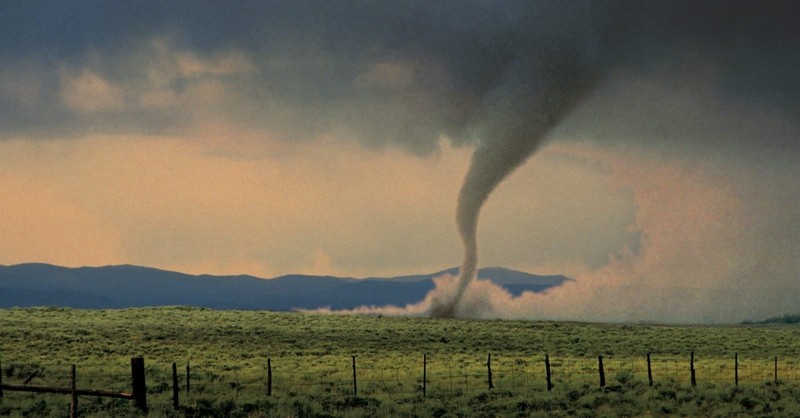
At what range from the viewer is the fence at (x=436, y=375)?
40.7 metres

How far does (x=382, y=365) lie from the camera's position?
58969mm

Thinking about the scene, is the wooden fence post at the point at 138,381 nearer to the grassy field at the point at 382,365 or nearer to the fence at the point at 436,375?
the fence at the point at 436,375

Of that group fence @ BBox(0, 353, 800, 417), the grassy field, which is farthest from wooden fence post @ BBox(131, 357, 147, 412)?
the grassy field

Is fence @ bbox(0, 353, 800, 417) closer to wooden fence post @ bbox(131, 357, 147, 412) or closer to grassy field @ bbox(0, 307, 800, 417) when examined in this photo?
wooden fence post @ bbox(131, 357, 147, 412)

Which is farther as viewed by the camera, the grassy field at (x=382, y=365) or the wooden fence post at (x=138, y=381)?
the grassy field at (x=382, y=365)

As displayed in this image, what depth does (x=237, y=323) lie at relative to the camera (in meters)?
104

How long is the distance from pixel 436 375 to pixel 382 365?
877cm

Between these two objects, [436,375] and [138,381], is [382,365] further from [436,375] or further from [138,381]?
[138,381]

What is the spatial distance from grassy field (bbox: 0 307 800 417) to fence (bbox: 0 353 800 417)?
0.14 m

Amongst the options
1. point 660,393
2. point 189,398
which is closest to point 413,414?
point 189,398

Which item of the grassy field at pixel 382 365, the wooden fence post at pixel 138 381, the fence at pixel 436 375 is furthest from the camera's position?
the fence at pixel 436 375

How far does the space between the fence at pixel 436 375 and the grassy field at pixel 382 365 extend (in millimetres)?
139

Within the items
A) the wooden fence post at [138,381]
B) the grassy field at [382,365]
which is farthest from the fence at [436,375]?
the grassy field at [382,365]

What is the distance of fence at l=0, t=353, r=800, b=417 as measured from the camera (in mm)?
40688
